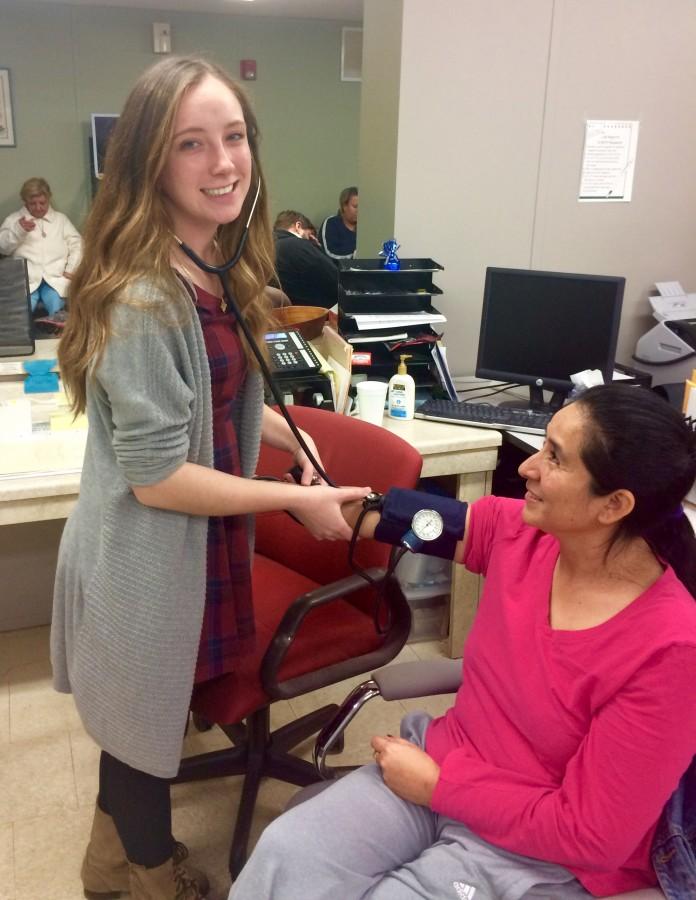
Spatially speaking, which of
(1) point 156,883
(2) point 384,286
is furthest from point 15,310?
(1) point 156,883

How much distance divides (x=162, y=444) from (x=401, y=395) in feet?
4.04

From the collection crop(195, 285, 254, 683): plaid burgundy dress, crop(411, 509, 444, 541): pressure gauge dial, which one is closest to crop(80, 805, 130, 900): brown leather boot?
crop(195, 285, 254, 683): plaid burgundy dress

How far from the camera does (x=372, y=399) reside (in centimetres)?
223

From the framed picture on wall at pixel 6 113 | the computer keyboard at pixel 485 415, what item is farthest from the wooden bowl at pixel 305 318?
the framed picture on wall at pixel 6 113

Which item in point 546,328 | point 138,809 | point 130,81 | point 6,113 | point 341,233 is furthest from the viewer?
point 341,233

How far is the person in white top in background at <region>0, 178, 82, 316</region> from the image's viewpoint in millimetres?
5400

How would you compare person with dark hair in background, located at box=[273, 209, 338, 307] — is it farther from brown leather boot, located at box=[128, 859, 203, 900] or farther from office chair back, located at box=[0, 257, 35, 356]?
brown leather boot, located at box=[128, 859, 203, 900]

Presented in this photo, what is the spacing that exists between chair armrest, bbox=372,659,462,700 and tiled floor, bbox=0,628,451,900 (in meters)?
0.69

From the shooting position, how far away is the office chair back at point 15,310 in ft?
8.22

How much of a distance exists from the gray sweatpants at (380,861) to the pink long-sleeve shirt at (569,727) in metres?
0.03

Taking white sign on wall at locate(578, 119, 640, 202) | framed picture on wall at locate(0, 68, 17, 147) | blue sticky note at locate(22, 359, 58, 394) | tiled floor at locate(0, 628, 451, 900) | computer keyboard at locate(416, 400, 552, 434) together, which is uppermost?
framed picture on wall at locate(0, 68, 17, 147)

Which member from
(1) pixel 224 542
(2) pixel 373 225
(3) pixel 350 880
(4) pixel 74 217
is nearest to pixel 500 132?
(2) pixel 373 225

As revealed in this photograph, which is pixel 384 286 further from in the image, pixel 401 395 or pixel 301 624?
pixel 301 624

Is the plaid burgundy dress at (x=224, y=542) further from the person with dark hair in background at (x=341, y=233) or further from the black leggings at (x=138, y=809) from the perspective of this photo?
the person with dark hair in background at (x=341, y=233)
